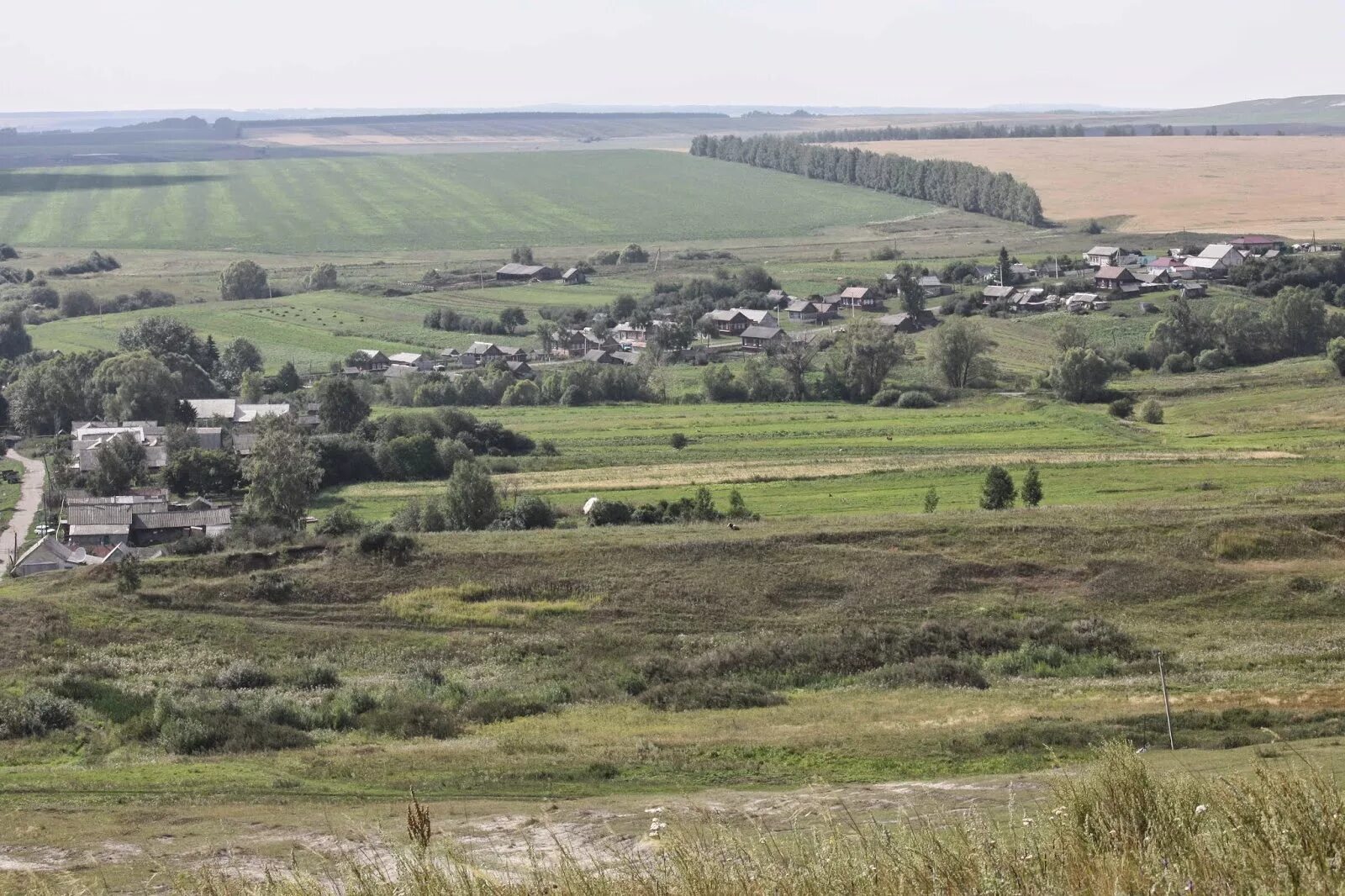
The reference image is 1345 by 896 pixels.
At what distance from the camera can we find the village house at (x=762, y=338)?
90625mm

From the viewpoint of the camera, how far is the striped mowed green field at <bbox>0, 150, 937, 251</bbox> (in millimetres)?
148375

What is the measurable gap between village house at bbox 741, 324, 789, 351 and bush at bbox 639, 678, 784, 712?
203ft

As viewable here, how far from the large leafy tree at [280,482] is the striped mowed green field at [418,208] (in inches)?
3784


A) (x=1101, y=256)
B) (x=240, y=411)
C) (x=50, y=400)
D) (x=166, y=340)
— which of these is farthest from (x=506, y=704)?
(x=1101, y=256)

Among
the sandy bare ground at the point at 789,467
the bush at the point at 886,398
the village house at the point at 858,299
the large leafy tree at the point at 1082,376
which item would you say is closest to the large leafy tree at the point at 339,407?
the sandy bare ground at the point at 789,467

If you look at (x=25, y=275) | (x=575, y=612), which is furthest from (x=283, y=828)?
(x=25, y=275)

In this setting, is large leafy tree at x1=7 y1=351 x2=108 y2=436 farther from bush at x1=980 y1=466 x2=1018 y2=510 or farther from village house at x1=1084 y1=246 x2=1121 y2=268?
village house at x1=1084 y1=246 x2=1121 y2=268

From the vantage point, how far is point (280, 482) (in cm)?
4869

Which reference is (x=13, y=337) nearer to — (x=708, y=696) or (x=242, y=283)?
(x=242, y=283)

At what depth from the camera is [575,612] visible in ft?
111

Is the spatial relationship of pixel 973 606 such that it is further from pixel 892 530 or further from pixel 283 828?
pixel 283 828

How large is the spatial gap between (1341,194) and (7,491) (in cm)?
12251

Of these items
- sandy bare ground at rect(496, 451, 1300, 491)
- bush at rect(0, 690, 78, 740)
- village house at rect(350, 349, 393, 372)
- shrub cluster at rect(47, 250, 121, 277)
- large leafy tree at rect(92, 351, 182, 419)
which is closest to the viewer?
bush at rect(0, 690, 78, 740)

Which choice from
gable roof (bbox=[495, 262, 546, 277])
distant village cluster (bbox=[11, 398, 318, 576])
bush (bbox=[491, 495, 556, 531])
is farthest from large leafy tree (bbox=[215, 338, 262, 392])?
bush (bbox=[491, 495, 556, 531])
